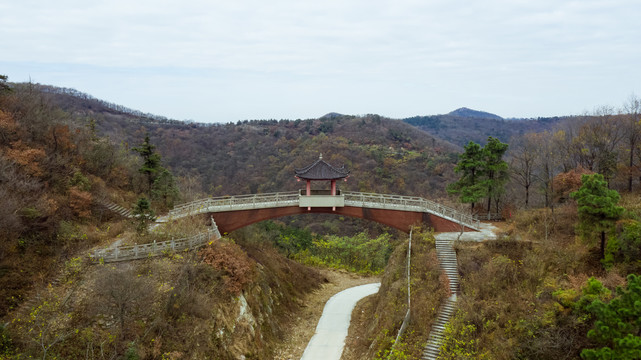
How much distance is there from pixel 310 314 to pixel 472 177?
1563 cm

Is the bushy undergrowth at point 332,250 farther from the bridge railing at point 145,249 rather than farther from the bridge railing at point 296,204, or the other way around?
the bridge railing at point 145,249

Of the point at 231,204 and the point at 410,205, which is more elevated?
the point at 231,204

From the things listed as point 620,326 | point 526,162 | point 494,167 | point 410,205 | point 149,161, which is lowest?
point 620,326

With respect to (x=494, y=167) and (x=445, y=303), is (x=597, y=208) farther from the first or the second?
(x=494, y=167)

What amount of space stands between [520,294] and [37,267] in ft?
72.6

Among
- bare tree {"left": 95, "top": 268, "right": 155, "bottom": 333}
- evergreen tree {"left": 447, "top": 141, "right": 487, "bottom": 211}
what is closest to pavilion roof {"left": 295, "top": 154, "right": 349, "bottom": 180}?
evergreen tree {"left": 447, "top": 141, "right": 487, "bottom": 211}

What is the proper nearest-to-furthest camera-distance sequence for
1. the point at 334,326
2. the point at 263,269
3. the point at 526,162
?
the point at 334,326 → the point at 263,269 → the point at 526,162

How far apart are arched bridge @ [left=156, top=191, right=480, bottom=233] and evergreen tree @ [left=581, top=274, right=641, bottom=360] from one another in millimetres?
12375

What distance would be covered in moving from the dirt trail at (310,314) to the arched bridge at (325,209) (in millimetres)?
7613

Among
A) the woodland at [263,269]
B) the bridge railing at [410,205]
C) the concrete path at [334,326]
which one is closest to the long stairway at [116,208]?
the woodland at [263,269]

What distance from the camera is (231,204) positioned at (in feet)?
83.3

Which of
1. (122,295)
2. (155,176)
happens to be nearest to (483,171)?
(122,295)

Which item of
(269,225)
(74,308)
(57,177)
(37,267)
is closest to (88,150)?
(57,177)

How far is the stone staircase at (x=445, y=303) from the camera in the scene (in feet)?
53.4
